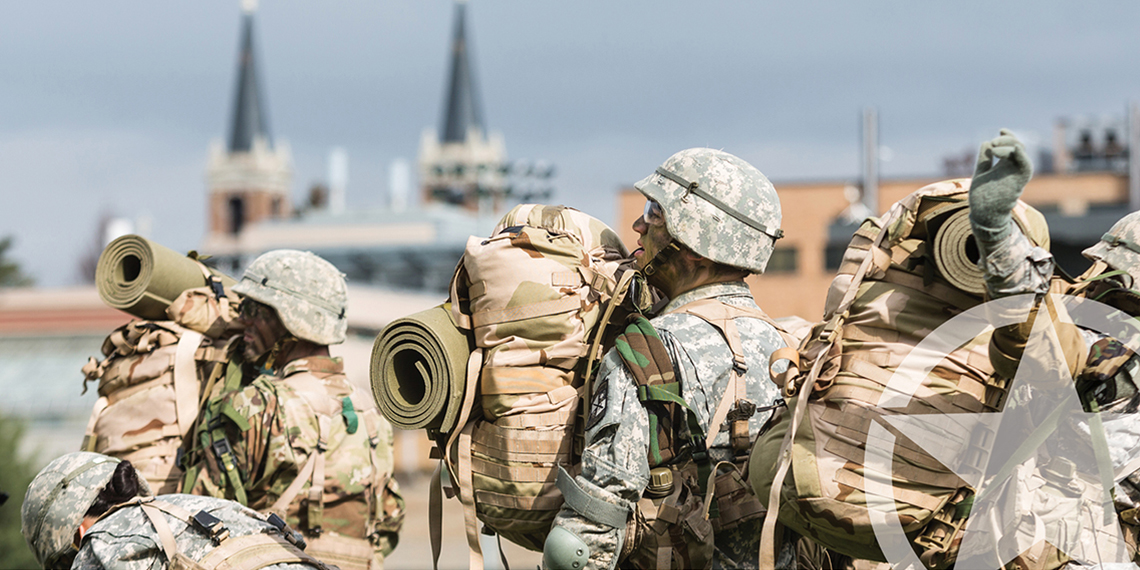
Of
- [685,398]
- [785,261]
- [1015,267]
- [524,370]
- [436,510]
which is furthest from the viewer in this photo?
[785,261]

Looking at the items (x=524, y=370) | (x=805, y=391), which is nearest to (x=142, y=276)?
(x=524, y=370)

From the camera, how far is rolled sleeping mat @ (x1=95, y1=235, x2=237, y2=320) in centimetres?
698

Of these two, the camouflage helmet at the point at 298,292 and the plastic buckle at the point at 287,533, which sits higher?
the camouflage helmet at the point at 298,292

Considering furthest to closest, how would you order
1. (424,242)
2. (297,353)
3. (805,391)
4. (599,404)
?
(424,242), (297,353), (599,404), (805,391)

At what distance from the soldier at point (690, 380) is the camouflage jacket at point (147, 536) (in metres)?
1.34

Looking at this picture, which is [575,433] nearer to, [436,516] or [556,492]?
[556,492]

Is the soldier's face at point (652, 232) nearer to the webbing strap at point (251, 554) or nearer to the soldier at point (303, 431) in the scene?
the webbing strap at point (251, 554)

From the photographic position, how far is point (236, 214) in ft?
322

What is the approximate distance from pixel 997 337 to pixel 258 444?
3.95m

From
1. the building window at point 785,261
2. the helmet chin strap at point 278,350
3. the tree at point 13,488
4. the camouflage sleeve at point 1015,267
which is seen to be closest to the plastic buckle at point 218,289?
the helmet chin strap at point 278,350

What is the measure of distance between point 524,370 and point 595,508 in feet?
2.04

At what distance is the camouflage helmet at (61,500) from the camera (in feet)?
16.5

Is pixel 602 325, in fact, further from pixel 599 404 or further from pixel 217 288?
pixel 217 288

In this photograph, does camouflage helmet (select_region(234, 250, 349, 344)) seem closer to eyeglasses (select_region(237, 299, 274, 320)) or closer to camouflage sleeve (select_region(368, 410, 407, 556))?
eyeglasses (select_region(237, 299, 274, 320))
